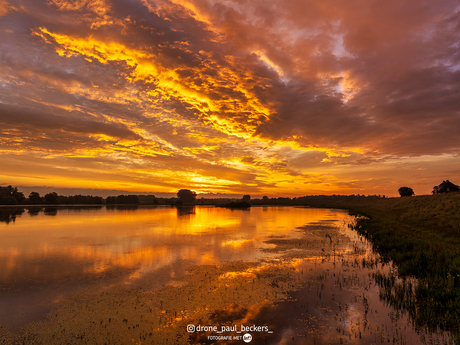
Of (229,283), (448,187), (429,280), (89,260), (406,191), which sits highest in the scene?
(448,187)

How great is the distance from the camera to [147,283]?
1267cm

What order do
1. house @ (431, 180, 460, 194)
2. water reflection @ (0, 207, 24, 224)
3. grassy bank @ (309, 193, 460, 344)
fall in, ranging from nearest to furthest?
grassy bank @ (309, 193, 460, 344)
water reflection @ (0, 207, 24, 224)
house @ (431, 180, 460, 194)

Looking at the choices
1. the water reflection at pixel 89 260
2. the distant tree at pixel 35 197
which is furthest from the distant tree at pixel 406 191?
the distant tree at pixel 35 197

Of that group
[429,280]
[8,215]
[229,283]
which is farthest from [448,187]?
[8,215]

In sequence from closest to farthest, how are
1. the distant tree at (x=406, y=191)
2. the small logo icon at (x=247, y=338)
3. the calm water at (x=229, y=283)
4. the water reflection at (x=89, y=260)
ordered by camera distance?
the small logo icon at (x=247, y=338) → the calm water at (x=229, y=283) → the water reflection at (x=89, y=260) → the distant tree at (x=406, y=191)

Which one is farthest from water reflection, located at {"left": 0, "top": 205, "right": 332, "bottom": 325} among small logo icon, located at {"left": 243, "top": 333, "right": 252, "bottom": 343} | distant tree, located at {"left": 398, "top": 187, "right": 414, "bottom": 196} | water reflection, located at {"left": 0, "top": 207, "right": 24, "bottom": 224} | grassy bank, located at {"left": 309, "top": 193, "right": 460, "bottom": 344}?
distant tree, located at {"left": 398, "top": 187, "right": 414, "bottom": 196}

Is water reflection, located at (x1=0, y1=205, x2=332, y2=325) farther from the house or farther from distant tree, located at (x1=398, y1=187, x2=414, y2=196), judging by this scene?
distant tree, located at (x1=398, y1=187, x2=414, y2=196)

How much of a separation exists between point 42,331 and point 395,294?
15.1 metres

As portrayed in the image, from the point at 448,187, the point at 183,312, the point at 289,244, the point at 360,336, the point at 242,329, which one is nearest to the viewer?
the point at 360,336

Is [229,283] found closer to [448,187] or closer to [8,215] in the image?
[8,215]

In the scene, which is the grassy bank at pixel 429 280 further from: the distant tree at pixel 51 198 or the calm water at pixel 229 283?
the distant tree at pixel 51 198

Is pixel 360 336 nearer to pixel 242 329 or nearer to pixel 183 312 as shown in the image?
pixel 242 329

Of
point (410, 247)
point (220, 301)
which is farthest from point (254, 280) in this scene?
point (410, 247)

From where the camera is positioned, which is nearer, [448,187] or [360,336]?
[360,336]
